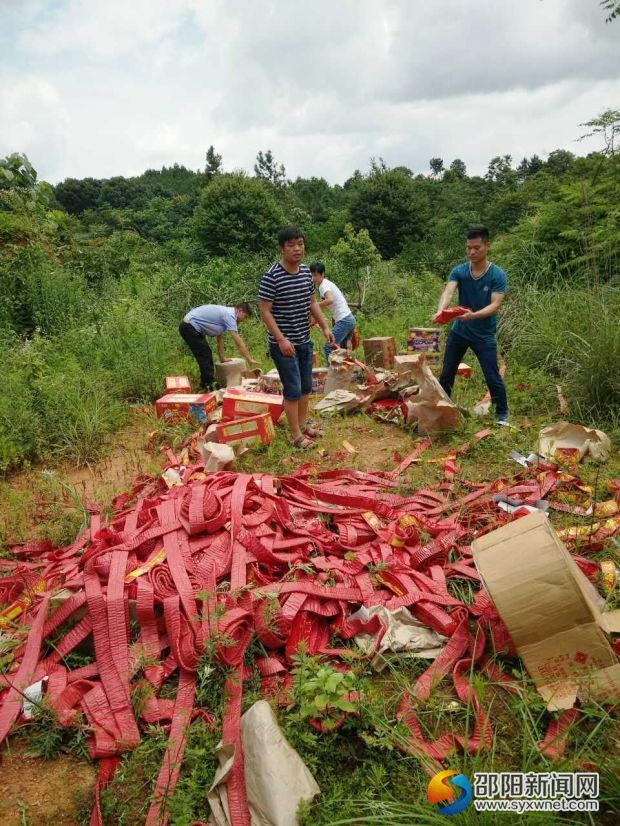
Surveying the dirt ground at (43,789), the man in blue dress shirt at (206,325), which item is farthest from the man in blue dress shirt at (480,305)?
the dirt ground at (43,789)

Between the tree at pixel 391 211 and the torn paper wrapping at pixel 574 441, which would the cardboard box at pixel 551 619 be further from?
the tree at pixel 391 211

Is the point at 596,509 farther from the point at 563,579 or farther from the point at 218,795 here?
the point at 218,795

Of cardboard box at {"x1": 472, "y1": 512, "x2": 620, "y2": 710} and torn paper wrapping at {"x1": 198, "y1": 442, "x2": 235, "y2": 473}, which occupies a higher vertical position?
torn paper wrapping at {"x1": 198, "y1": 442, "x2": 235, "y2": 473}

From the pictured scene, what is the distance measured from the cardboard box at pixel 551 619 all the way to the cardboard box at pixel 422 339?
4.75m

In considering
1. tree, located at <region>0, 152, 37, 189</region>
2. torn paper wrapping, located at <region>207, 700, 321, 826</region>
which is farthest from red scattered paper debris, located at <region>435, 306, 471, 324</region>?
tree, located at <region>0, 152, 37, 189</region>

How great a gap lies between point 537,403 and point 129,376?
15.5ft

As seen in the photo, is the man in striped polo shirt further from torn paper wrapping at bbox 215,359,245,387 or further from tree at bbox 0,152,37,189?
tree at bbox 0,152,37,189

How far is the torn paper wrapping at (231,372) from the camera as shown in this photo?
6.37 metres

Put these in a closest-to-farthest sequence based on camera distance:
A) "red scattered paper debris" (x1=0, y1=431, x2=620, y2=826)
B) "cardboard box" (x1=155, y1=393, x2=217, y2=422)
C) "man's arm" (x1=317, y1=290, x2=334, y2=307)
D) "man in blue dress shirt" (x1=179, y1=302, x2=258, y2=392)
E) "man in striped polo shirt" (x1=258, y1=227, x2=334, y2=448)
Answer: "red scattered paper debris" (x1=0, y1=431, x2=620, y2=826) < "man in striped polo shirt" (x1=258, y1=227, x2=334, y2=448) < "cardboard box" (x1=155, y1=393, x2=217, y2=422) < "man in blue dress shirt" (x1=179, y1=302, x2=258, y2=392) < "man's arm" (x1=317, y1=290, x2=334, y2=307)

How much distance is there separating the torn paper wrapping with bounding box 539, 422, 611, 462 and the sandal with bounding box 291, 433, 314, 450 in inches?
75.0

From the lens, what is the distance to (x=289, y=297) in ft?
13.6

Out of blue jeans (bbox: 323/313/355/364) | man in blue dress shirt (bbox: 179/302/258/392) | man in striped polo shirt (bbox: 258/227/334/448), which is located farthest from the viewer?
blue jeans (bbox: 323/313/355/364)

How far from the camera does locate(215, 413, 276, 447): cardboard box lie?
14.2 ft

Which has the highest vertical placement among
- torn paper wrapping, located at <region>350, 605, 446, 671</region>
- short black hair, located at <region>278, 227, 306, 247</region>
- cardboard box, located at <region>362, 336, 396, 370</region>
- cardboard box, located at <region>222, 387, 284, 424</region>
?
short black hair, located at <region>278, 227, 306, 247</region>
